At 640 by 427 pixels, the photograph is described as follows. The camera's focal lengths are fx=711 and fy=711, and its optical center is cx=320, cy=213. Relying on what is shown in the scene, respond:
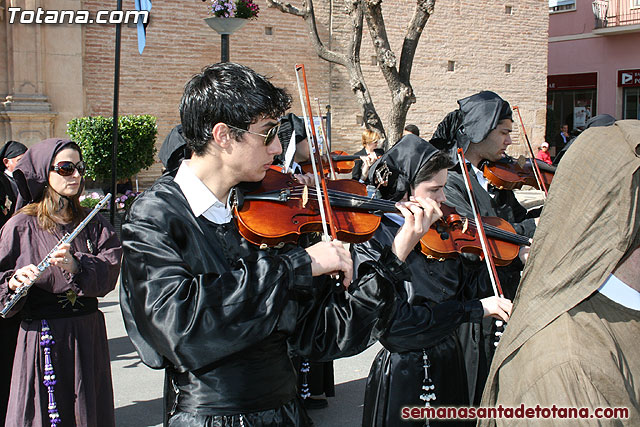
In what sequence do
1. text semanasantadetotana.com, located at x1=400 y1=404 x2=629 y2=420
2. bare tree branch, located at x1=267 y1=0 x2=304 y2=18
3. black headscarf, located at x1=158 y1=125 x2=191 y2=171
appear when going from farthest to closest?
bare tree branch, located at x1=267 y1=0 x2=304 y2=18 < black headscarf, located at x1=158 y1=125 x2=191 y2=171 < text semanasantadetotana.com, located at x1=400 y1=404 x2=629 y2=420

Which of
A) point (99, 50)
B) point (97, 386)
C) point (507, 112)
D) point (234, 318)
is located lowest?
point (97, 386)

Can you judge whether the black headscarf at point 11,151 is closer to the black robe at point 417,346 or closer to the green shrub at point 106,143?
the black robe at point 417,346

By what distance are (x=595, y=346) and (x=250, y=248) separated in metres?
1.12

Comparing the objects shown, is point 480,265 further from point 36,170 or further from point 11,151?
point 11,151

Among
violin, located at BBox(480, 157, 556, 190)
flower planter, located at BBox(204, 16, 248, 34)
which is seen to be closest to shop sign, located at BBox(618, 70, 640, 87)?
flower planter, located at BBox(204, 16, 248, 34)


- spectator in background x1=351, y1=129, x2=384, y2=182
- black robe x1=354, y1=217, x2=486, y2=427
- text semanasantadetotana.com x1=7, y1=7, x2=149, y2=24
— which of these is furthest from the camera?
text semanasantadetotana.com x1=7, y1=7, x2=149, y2=24

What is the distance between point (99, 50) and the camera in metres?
13.5

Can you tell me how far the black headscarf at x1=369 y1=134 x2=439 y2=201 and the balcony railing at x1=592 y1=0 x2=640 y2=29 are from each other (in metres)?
24.2

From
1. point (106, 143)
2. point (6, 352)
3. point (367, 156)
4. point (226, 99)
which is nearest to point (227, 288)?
point (226, 99)

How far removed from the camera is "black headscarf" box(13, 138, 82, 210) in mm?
3695

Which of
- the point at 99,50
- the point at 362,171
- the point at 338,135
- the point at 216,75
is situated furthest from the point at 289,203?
the point at 338,135

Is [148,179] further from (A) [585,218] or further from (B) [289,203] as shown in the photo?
(A) [585,218]

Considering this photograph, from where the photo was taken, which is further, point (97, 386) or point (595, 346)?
point (97, 386)

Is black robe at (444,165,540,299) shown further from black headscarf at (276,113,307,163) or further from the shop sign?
the shop sign
